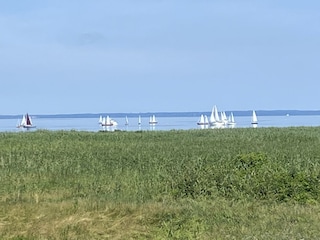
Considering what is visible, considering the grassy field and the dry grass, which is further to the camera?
the grassy field

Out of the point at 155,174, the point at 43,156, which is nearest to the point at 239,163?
the point at 155,174

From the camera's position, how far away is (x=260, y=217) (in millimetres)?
10125

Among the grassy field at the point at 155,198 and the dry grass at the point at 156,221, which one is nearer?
the dry grass at the point at 156,221

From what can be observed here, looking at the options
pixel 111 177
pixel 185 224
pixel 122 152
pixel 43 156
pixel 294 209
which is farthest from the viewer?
pixel 122 152

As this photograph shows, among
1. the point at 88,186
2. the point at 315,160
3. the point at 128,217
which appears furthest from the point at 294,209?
the point at 315,160

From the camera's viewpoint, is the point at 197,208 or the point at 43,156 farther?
the point at 43,156

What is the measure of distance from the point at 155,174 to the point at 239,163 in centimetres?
255

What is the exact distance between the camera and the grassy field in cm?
943

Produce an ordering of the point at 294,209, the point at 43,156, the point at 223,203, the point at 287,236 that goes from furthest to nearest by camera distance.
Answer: the point at 43,156
the point at 223,203
the point at 294,209
the point at 287,236

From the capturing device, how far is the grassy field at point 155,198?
9.43 meters

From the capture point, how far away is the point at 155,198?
13.0 metres

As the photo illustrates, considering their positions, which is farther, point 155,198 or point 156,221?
point 155,198

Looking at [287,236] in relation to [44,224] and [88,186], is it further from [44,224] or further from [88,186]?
[88,186]

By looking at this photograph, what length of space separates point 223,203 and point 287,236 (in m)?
2.86
